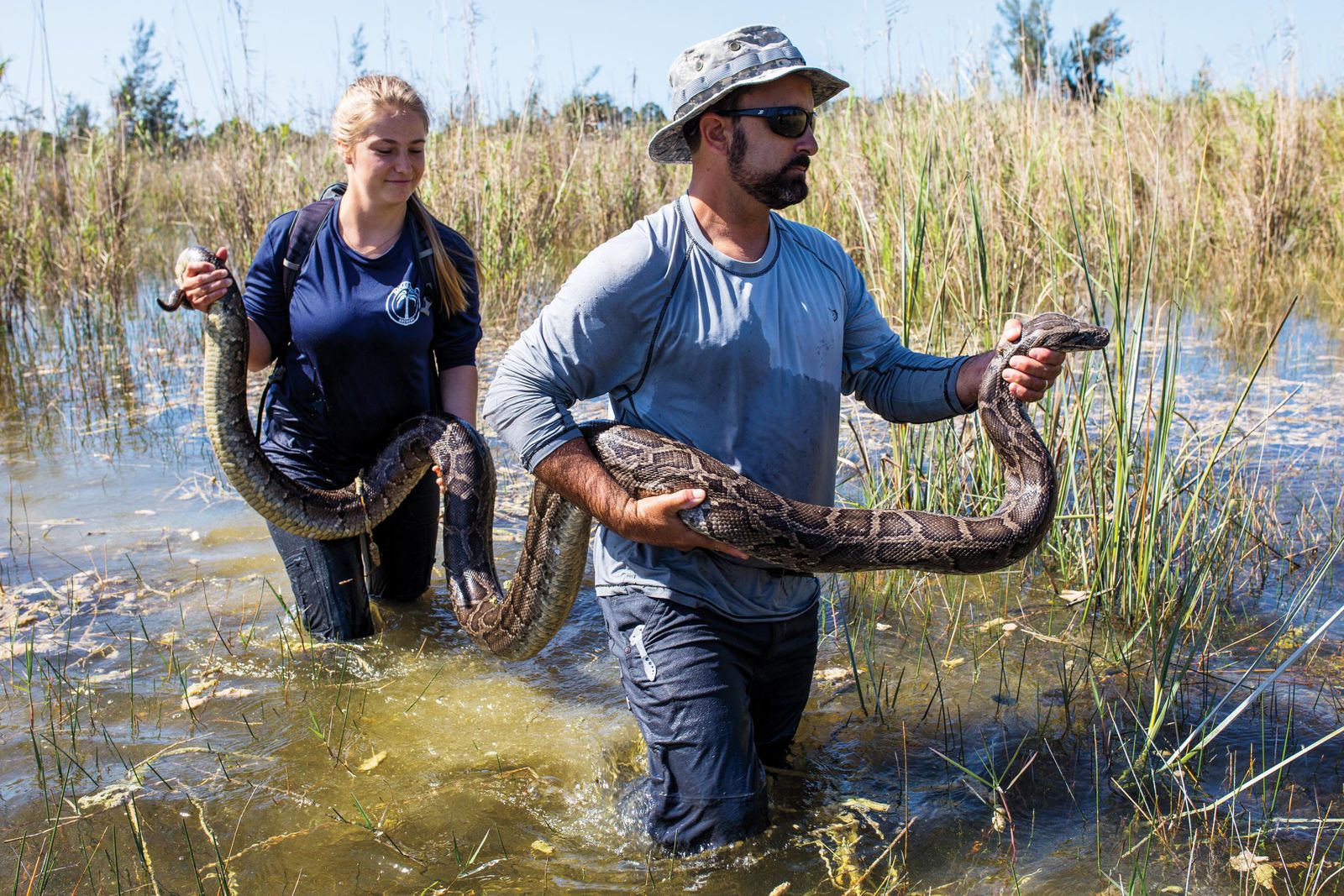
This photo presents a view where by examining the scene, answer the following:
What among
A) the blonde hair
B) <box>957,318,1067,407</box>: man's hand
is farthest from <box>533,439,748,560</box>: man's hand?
the blonde hair

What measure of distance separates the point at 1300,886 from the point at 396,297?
427 centimetres

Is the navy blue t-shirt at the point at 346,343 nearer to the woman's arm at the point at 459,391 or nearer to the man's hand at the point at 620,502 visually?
the woman's arm at the point at 459,391

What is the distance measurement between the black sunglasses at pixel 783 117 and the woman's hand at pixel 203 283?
252 centimetres

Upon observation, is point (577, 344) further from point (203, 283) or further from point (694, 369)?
point (203, 283)

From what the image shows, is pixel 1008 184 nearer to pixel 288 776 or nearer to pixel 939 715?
pixel 939 715

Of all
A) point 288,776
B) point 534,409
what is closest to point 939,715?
point 534,409

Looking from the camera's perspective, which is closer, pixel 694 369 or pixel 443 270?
pixel 694 369

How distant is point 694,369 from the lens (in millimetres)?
3760

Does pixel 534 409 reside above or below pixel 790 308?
below

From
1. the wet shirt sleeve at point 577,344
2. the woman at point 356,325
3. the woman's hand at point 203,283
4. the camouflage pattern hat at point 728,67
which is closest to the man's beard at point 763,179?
the camouflage pattern hat at point 728,67

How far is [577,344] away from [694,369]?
1.36 feet

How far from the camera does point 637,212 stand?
14312 mm

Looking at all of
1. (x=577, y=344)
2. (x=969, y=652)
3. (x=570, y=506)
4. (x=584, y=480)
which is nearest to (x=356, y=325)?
(x=570, y=506)

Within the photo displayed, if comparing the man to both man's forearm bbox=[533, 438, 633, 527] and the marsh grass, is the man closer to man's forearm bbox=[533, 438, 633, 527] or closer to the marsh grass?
man's forearm bbox=[533, 438, 633, 527]
